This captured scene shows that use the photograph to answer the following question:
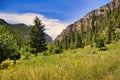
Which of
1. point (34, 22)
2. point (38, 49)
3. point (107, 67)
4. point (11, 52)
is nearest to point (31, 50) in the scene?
point (38, 49)

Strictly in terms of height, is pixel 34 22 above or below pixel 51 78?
above

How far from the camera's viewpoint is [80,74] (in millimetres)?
7887

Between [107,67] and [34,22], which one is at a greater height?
[34,22]

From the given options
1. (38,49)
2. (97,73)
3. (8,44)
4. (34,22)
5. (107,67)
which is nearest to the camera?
(97,73)

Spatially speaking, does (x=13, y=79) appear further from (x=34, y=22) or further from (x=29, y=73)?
(x=34, y=22)

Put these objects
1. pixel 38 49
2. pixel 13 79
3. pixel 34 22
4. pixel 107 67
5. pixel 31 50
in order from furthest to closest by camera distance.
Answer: pixel 34 22, pixel 38 49, pixel 31 50, pixel 107 67, pixel 13 79

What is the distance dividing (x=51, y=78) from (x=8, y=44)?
22242 millimetres

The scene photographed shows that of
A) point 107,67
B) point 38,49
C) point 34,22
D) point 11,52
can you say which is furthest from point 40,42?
point 107,67

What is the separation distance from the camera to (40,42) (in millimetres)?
71938

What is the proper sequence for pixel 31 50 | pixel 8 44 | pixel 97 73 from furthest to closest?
1. pixel 31 50
2. pixel 8 44
3. pixel 97 73

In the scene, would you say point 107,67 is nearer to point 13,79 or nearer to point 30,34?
point 13,79

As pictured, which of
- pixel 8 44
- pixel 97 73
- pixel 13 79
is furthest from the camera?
pixel 8 44

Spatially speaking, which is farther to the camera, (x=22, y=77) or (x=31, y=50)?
(x=31, y=50)

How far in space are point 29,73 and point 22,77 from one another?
0.31 m
